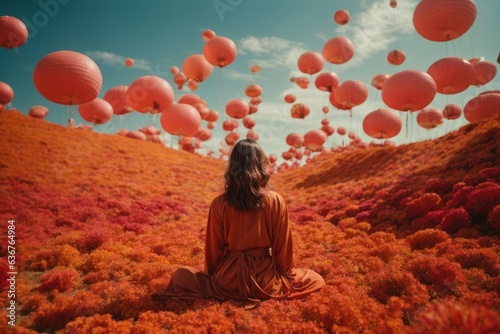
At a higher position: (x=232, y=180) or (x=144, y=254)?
(x=232, y=180)

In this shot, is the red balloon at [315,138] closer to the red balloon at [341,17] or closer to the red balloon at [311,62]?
the red balloon at [311,62]

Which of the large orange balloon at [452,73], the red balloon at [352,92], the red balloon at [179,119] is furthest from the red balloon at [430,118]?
the red balloon at [179,119]

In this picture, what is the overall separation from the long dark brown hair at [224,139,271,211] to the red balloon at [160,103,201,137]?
9.56 m

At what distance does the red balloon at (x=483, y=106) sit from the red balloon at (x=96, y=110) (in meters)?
19.8

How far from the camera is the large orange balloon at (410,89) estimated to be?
996cm

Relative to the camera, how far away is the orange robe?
147 inches

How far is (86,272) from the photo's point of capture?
553cm

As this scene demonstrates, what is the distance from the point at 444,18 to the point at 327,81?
7618 millimetres

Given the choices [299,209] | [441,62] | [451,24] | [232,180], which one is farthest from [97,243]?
[441,62]

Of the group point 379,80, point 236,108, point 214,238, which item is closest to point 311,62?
point 379,80

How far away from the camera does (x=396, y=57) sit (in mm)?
15508

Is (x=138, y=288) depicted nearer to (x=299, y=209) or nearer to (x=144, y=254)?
(x=144, y=254)

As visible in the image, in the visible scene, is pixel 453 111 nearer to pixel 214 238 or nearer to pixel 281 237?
pixel 281 237

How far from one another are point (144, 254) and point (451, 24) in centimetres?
1254
